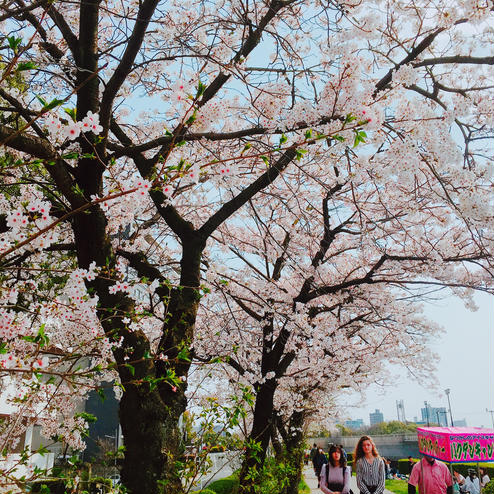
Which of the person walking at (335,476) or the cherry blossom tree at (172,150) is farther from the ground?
the cherry blossom tree at (172,150)

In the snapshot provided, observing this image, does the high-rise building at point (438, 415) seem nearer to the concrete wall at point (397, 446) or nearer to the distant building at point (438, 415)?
the distant building at point (438, 415)

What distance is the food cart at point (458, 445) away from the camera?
19.4ft

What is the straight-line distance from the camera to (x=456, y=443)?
5.99 m

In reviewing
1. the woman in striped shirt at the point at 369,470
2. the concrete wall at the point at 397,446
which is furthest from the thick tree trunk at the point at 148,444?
the concrete wall at the point at 397,446

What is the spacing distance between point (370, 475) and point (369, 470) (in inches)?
2.0

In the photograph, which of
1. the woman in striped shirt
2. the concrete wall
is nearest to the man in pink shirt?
the woman in striped shirt

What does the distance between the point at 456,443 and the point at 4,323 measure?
19.0ft

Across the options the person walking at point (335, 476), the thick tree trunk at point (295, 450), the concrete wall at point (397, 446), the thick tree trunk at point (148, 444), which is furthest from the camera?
the concrete wall at point (397, 446)

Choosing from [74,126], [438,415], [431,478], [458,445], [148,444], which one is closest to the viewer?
[74,126]

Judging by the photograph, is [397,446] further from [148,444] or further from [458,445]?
[148,444]

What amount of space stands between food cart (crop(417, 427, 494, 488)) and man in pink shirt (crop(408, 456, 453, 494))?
0.28 metres

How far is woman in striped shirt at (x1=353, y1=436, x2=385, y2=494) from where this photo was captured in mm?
5156

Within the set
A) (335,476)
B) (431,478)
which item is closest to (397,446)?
(431,478)

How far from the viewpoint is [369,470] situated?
5.20m
